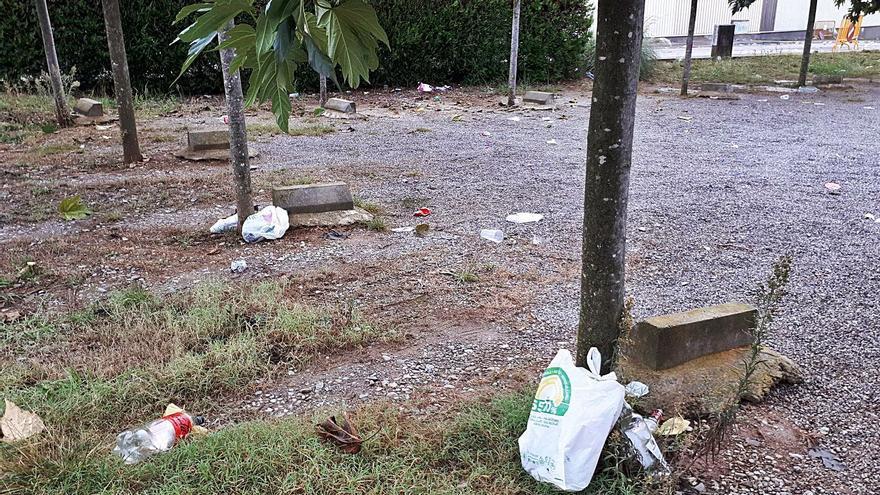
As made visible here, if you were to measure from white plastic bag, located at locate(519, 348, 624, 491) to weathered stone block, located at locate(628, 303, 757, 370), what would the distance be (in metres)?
0.49

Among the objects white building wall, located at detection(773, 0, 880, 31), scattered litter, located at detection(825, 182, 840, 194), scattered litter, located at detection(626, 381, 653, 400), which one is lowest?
scattered litter, located at detection(825, 182, 840, 194)

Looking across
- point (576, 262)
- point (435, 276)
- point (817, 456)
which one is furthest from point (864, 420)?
point (435, 276)

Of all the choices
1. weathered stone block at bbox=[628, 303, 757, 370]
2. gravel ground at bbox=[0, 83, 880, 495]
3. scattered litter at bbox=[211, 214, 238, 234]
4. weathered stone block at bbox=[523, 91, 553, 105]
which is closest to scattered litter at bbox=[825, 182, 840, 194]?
gravel ground at bbox=[0, 83, 880, 495]

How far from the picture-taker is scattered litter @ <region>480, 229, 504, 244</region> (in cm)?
415

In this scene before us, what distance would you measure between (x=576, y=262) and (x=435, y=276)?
81 centimetres

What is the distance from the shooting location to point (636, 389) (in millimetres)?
2172

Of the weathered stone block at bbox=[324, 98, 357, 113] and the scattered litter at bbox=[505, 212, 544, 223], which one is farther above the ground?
the weathered stone block at bbox=[324, 98, 357, 113]

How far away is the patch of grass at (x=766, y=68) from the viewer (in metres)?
13.2

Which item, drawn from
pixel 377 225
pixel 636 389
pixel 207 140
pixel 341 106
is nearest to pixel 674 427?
pixel 636 389

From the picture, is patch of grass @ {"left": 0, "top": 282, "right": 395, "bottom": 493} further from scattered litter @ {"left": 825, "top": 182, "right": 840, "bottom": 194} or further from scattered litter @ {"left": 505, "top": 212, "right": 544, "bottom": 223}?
scattered litter @ {"left": 825, "top": 182, "right": 840, "bottom": 194}

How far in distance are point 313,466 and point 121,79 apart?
15.9 ft

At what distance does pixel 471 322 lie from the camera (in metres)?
3.03

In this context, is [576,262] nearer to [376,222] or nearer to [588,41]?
[376,222]

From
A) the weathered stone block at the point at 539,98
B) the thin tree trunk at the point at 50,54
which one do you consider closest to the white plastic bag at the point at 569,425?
the thin tree trunk at the point at 50,54
